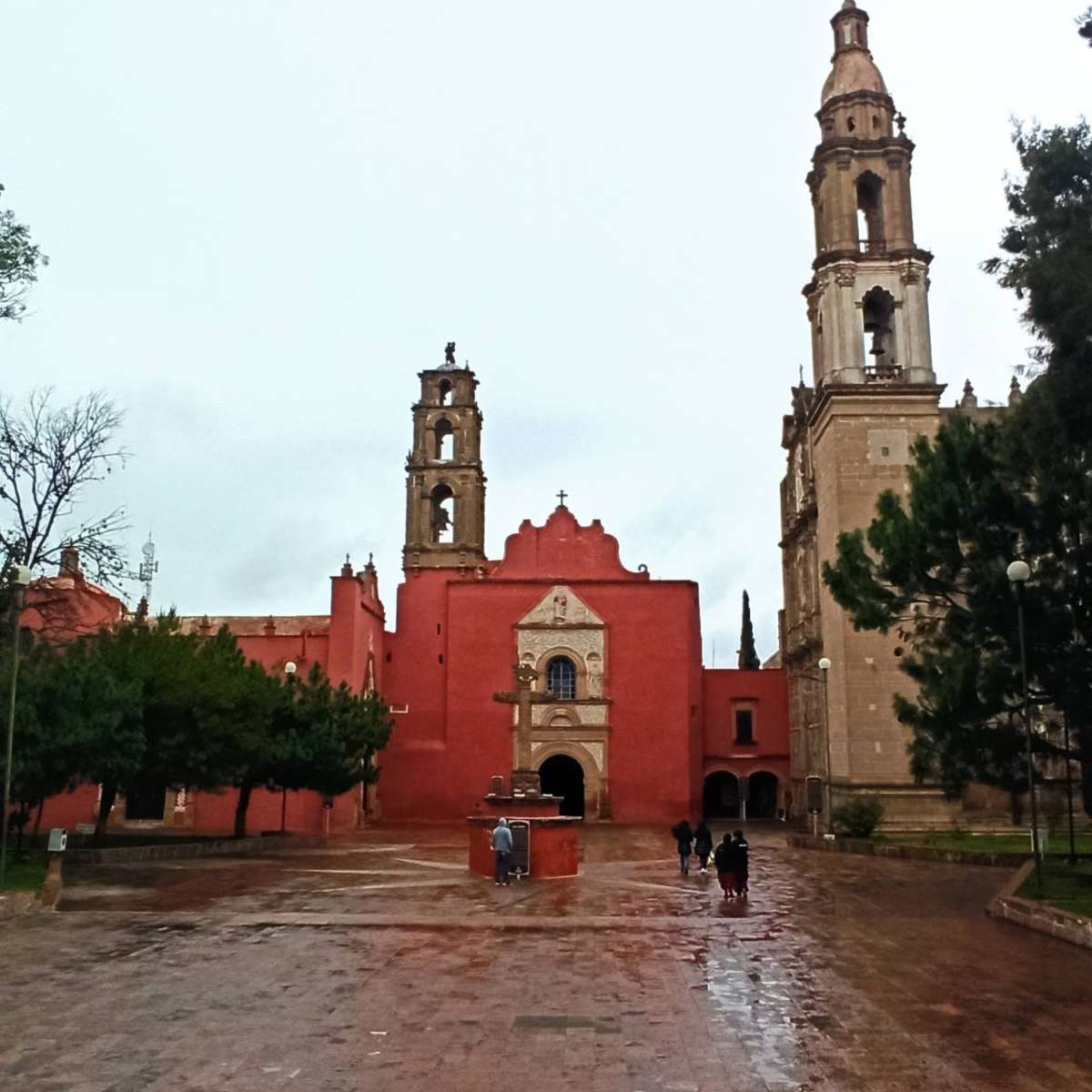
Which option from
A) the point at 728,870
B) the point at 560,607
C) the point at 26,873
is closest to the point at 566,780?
the point at 560,607

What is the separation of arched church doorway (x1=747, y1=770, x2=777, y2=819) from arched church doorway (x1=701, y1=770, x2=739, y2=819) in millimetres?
542

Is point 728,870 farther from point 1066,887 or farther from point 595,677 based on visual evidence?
point 595,677

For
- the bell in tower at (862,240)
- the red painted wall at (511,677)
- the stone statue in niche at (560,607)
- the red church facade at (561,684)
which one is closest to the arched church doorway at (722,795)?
the red church facade at (561,684)

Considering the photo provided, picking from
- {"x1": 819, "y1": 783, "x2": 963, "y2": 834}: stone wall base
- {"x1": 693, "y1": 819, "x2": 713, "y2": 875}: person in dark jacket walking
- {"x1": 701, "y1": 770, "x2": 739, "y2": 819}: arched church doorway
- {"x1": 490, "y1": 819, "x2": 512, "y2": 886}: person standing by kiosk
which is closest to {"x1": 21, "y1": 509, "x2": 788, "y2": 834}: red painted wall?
{"x1": 701, "y1": 770, "x2": 739, "y2": 819}: arched church doorway

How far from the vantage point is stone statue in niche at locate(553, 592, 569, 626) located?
37938 millimetres

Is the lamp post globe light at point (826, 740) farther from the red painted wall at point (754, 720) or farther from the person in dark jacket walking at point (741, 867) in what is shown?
the person in dark jacket walking at point (741, 867)

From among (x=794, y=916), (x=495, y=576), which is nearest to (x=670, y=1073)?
(x=794, y=916)

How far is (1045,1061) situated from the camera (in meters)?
7.10

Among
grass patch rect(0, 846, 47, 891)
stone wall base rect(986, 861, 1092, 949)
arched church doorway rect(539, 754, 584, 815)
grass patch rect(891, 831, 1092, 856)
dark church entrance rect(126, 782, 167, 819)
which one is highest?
arched church doorway rect(539, 754, 584, 815)

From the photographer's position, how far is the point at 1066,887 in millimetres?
15203

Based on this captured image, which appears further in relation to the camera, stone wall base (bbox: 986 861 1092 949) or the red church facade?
the red church facade

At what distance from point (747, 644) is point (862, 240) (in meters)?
23.7

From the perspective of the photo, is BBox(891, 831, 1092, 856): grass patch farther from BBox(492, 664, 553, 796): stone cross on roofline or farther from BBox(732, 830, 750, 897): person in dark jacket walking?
BBox(492, 664, 553, 796): stone cross on roofline

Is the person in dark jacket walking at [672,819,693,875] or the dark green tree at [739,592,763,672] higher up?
the dark green tree at [739,592,763,672]
